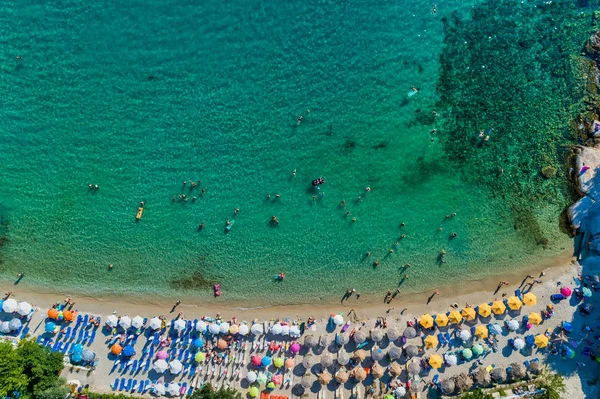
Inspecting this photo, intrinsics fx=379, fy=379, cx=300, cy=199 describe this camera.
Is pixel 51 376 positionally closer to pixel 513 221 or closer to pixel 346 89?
pixel 346 89

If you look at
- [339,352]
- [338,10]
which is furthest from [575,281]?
[338,10]

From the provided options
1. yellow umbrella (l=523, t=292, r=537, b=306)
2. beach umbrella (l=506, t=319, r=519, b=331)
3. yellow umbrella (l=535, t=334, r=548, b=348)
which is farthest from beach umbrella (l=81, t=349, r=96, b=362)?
yellow umbrella (l=535, t=334, r=548, b=348)

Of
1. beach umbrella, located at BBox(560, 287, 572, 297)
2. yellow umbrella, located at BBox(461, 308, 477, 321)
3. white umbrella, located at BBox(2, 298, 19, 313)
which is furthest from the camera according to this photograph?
beach umbrella, located at BBox(560, 287, 572, 297)

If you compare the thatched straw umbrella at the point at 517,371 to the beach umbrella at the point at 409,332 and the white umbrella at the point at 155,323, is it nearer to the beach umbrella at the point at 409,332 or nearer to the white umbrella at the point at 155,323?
the beach umbrella at the point at 409,332

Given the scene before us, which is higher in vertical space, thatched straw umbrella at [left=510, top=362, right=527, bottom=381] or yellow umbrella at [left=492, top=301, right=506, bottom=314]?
yellow umbrella at [left=492, top=301, right=506, bottom=314]

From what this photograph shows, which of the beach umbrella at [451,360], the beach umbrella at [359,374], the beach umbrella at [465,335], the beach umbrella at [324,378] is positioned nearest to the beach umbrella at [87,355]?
the beach umbrella at [324,378]

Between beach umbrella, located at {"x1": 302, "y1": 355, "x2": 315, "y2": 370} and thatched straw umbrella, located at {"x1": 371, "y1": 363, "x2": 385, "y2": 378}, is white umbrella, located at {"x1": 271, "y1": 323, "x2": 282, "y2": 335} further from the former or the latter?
thatched straw umbrella, located at {"x1": 371, "y1": 363, "x2": 385, "y2": 378}
